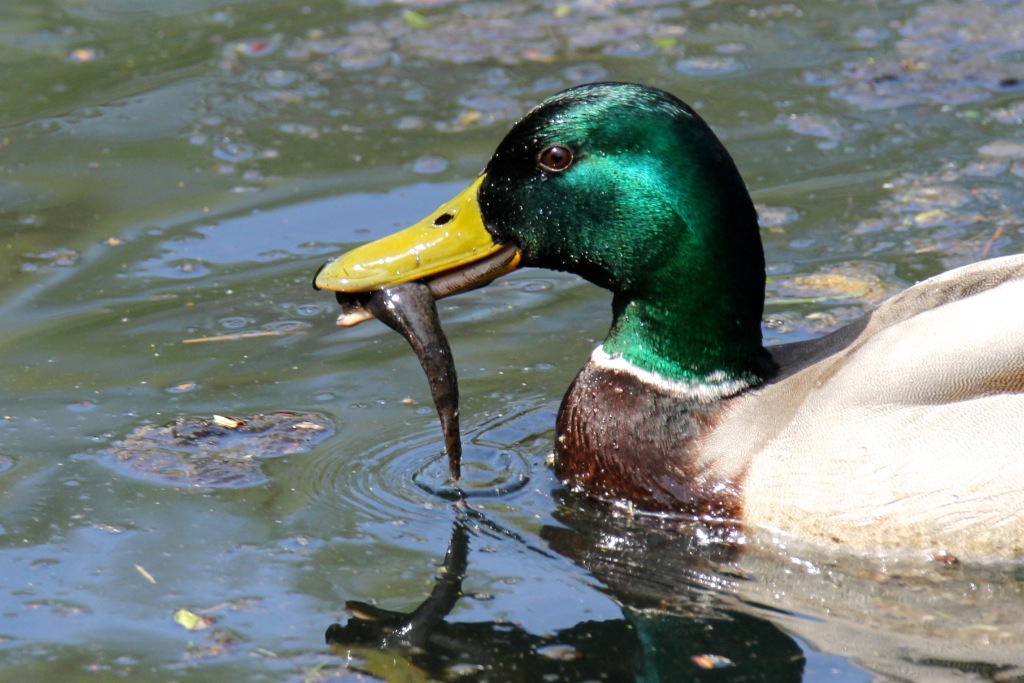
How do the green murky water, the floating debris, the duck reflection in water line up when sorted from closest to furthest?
the duck reflection in water
the green murky water
the floating debris

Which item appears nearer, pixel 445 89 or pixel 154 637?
pixel 154 637

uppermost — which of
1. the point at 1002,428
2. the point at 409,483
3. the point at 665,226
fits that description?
the point at 665,226

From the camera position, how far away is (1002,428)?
4.71 meters

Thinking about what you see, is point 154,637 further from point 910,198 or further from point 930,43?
point 930,43

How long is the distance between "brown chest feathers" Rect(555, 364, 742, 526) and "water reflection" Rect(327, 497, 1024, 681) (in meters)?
0.13

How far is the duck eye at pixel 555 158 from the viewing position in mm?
5160

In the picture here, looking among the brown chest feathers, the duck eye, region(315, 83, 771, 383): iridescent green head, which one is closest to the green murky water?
the brown chest feathers

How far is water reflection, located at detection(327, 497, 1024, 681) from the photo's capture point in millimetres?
4273

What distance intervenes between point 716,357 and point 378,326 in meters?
1.97

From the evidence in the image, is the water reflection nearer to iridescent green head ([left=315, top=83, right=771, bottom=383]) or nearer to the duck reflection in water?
the duck reflection in water

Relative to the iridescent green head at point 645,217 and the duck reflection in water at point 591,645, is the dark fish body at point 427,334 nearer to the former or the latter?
the iridescent green head at point 645,217

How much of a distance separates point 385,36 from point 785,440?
5.23 meters

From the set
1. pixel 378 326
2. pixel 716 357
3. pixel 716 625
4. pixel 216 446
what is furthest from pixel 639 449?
pixel 378 326


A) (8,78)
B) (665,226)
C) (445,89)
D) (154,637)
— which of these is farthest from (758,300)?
(8,78)
